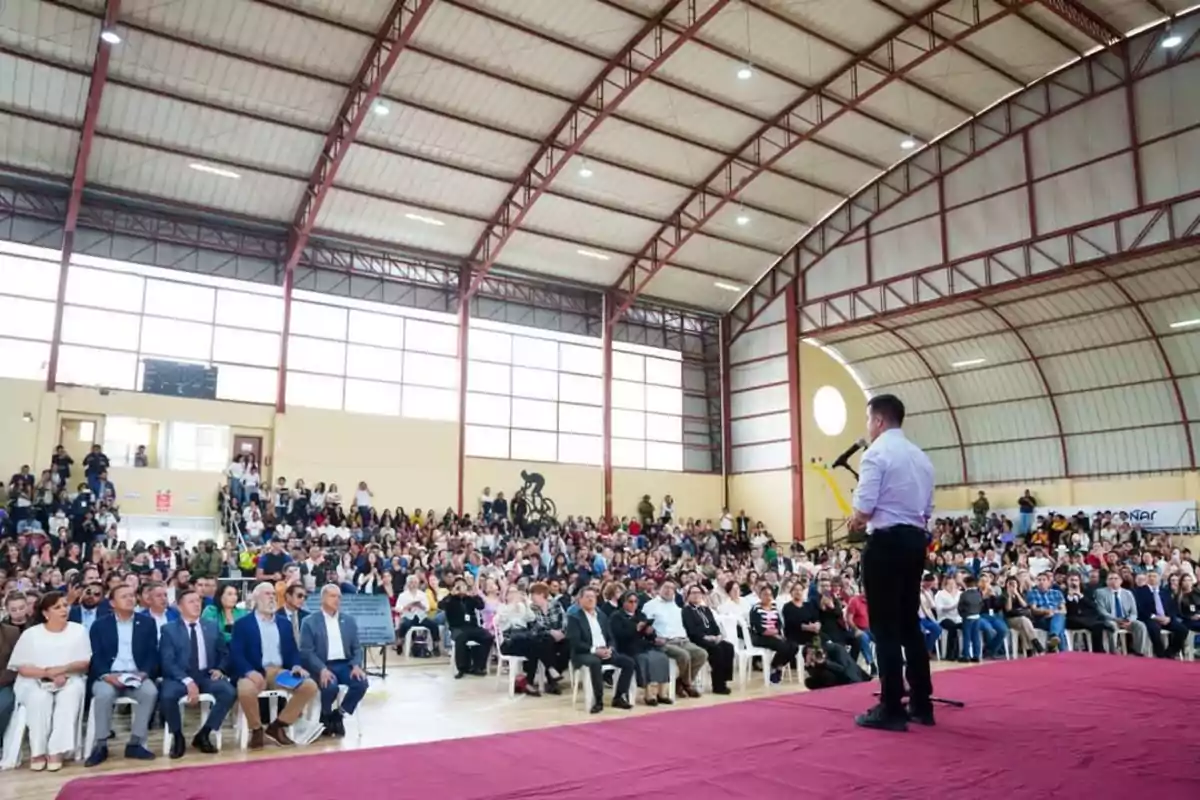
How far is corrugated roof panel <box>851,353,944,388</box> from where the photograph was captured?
25016 mm

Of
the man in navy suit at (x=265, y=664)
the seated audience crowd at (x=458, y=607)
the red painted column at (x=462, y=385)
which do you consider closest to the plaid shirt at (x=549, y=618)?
the seated audience crowd at (x=458, y=607)

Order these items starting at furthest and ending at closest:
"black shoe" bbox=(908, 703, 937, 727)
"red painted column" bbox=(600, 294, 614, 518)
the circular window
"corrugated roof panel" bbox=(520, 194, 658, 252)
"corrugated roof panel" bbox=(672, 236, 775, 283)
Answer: the circular window
"red painted column" bbox=(600, 294, 614, 518)
"corrugated roof panel" bbox=(672, 236, 775, 283)
"corrugated roof panel" bbox=(520, 194, 658, 252)
"black shoe" bbox=(908, 703, 937, 727)

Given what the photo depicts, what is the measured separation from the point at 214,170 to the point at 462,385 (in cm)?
753

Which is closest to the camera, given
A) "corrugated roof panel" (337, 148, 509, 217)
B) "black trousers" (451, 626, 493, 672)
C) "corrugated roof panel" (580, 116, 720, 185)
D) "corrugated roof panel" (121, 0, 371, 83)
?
"black trousers" (451, 626, 493, 672)

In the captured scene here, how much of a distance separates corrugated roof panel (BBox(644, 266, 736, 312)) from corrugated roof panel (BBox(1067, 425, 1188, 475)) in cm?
1046

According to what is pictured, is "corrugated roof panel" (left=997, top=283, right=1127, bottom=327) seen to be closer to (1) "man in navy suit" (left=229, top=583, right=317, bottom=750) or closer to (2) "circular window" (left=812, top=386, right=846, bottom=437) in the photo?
(2) "circular window" (left=812, top=386, right=846, bottom=437)

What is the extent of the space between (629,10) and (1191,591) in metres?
13.4

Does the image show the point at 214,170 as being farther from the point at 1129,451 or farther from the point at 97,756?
the point at 1129,451

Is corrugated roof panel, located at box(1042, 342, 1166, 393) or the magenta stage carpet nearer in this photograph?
the magenta stage carpet

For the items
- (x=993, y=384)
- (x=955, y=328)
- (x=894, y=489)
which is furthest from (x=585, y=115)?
(x=894, y=489)

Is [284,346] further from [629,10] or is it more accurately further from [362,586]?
[629,10]

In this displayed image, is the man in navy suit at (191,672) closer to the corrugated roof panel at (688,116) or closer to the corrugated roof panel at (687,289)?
the corrugated roof panel at (688,116)

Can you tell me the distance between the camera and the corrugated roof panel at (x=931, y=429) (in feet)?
83.4

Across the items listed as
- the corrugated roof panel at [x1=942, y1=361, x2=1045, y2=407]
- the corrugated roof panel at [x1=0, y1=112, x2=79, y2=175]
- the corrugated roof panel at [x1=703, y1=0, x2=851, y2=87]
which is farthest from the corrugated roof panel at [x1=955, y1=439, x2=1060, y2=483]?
the corrugated roof panel at [x1=0, y1=112, x2=79, y2=175]
